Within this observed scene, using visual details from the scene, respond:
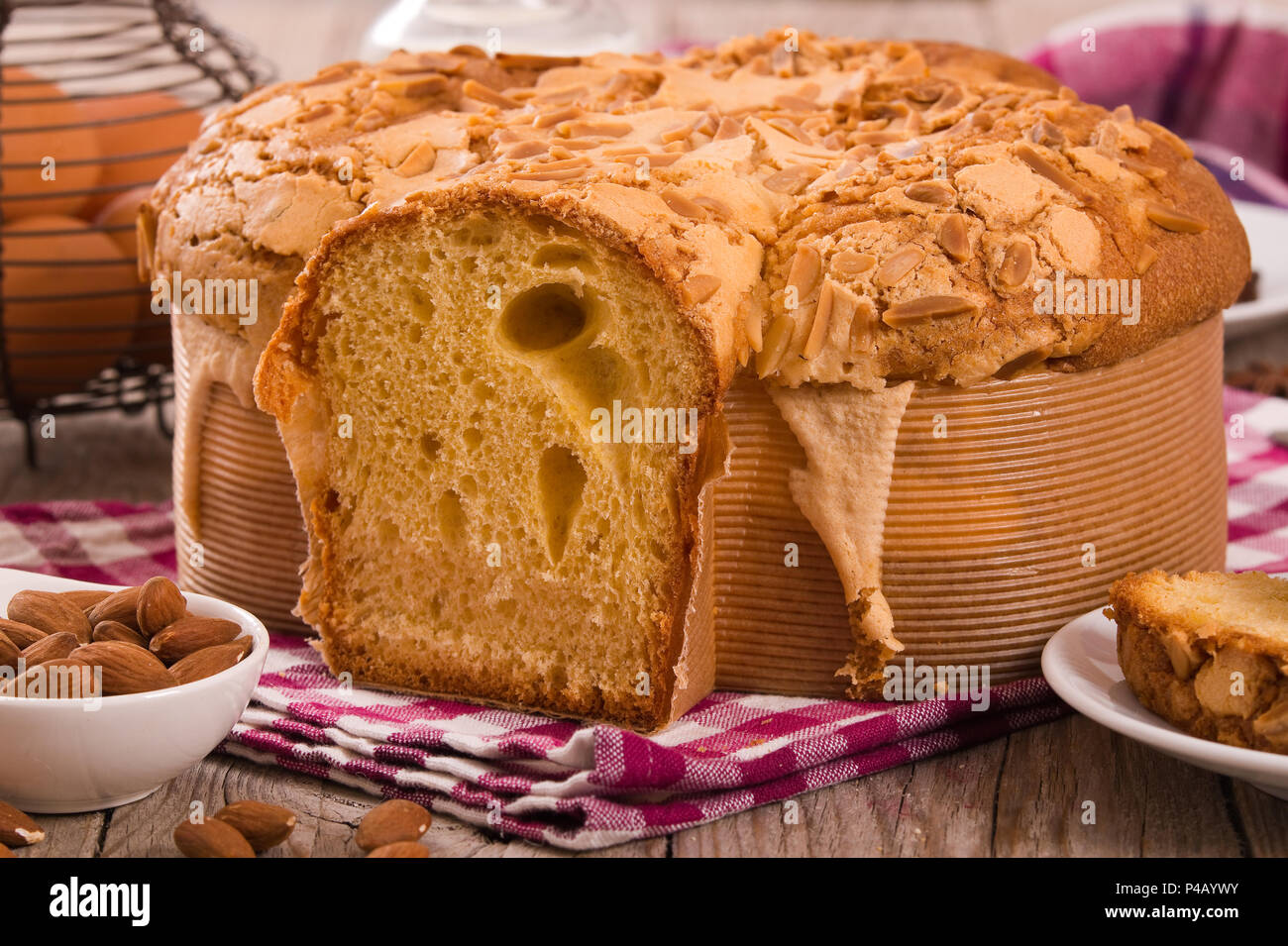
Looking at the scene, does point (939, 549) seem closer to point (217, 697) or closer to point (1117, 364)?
point (1117, 364)

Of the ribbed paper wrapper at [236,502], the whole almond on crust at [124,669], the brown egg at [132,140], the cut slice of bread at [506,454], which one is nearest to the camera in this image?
the whole almond on crust at [124,669]

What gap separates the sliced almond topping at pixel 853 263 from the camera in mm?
2086

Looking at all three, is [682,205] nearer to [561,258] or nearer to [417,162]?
[561,258]

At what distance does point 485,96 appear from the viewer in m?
2.58

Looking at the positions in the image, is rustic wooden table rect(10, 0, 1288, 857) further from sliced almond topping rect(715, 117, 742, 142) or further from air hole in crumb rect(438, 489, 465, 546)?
sliced almond topping rect(715, 117, 742, 142)

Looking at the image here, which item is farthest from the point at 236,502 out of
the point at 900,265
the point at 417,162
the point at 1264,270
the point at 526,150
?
the point at 1264,270

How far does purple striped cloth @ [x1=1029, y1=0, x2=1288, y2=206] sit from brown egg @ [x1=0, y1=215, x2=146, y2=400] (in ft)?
10.6

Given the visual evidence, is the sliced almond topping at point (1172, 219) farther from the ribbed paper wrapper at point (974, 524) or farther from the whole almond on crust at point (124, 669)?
the whole almond on crust at point (124, 669)

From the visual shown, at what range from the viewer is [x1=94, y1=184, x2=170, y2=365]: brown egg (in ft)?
10.8

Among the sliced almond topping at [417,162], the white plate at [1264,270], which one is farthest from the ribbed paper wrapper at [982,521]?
the white plate at [1264,270]

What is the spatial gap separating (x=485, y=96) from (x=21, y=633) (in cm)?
114

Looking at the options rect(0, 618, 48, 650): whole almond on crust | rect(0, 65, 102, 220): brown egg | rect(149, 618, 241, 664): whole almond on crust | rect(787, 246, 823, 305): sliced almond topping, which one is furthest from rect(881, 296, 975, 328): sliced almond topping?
rect(0, 65, 102, 220): brown egg

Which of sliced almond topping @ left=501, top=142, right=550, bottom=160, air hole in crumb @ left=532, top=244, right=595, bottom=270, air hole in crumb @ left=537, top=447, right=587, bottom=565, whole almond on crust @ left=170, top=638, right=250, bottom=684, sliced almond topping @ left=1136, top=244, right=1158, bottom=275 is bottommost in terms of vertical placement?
whole almond on crust @ left=170, top=638, right=250, bottom=684

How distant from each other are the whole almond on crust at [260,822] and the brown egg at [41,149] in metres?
1.83
